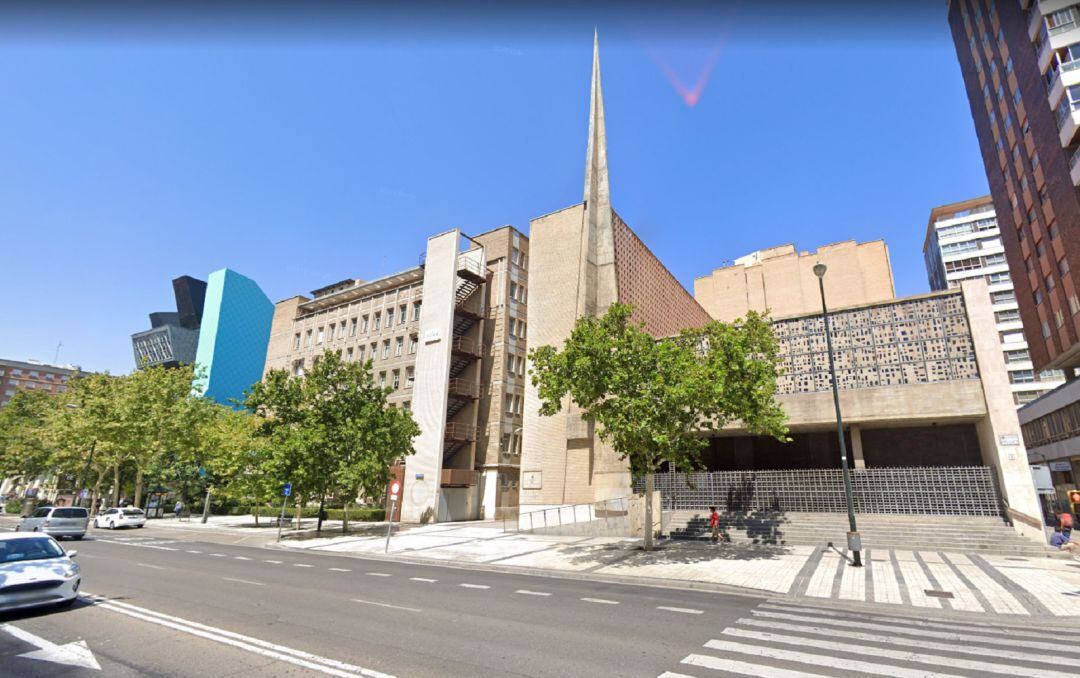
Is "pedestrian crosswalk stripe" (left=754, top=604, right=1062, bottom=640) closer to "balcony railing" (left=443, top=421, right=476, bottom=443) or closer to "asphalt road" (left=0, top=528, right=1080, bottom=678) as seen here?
"asphalt road" (left=0, top=528, right=1080, bottom=678)

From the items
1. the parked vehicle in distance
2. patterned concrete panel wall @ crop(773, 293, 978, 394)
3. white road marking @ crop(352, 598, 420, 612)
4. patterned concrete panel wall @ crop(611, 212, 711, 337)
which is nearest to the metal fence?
patterned concrete panel wall @ crop(773, 293, 978, 394)

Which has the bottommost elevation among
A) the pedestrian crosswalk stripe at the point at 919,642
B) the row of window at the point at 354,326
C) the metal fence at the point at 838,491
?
the pedestrian crosswalk stripe at the point at 919,642

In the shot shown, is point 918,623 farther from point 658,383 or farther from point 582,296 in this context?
point 582,296

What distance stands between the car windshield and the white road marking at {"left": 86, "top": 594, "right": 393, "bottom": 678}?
4.49ft

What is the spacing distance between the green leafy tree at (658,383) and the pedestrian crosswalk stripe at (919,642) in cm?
801

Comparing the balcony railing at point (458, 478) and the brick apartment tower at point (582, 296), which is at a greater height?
the brick apartment tower at point (582, 296)

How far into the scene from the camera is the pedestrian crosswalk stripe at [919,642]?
718 cm

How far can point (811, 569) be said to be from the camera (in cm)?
1518

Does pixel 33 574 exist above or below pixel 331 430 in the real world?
below

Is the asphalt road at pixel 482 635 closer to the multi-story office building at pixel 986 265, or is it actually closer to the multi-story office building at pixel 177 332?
the multi-story office building at pixel 986 265

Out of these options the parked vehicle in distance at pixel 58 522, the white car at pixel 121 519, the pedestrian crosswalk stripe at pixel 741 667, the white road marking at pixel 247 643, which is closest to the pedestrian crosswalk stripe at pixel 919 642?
the pedestrian crosswalk stripe at pixel 741 667

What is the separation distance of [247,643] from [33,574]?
16.1 ft

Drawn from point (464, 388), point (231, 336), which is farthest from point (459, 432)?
point (231, 336)

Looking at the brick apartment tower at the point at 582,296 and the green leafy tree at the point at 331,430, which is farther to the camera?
the brick apartment tower at the point at 582,296
